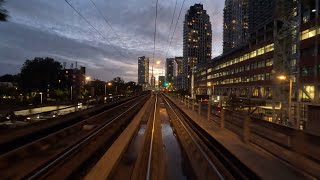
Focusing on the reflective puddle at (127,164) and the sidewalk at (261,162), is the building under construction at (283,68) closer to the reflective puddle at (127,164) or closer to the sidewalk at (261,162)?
the sidewalk at (261,162)

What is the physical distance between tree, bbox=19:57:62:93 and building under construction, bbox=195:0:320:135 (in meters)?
49.3

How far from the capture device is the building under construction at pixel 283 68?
1480 inches

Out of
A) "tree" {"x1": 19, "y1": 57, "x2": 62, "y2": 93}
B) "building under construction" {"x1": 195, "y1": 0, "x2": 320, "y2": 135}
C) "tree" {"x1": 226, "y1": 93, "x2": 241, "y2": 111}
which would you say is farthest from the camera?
"tree" {"x1": 19, "y1": 57, "x2": 62, "y2": 93}

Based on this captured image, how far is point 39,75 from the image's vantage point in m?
91.1

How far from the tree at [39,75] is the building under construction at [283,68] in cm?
4930

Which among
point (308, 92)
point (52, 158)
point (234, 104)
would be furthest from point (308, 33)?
point (52, 158)

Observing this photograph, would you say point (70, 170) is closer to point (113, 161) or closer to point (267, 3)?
point (113, 161)

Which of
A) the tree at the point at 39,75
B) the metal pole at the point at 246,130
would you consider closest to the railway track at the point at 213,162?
the metal pole at the point at 246,130

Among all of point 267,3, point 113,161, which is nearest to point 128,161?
point 113,161

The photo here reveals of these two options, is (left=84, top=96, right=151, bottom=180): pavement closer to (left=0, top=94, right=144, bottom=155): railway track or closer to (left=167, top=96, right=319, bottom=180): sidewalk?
(left=167, top=96, right=319, bottom=180): sidewalk

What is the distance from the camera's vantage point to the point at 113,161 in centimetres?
1271

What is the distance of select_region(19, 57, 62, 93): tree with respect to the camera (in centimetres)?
8912

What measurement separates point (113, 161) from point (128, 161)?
1.21m

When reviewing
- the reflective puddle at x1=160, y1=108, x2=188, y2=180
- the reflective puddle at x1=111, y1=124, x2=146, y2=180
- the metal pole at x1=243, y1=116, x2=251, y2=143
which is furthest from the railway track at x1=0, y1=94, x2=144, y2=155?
the metal pole at x1=243, y1=116, x2=251, y2=143
